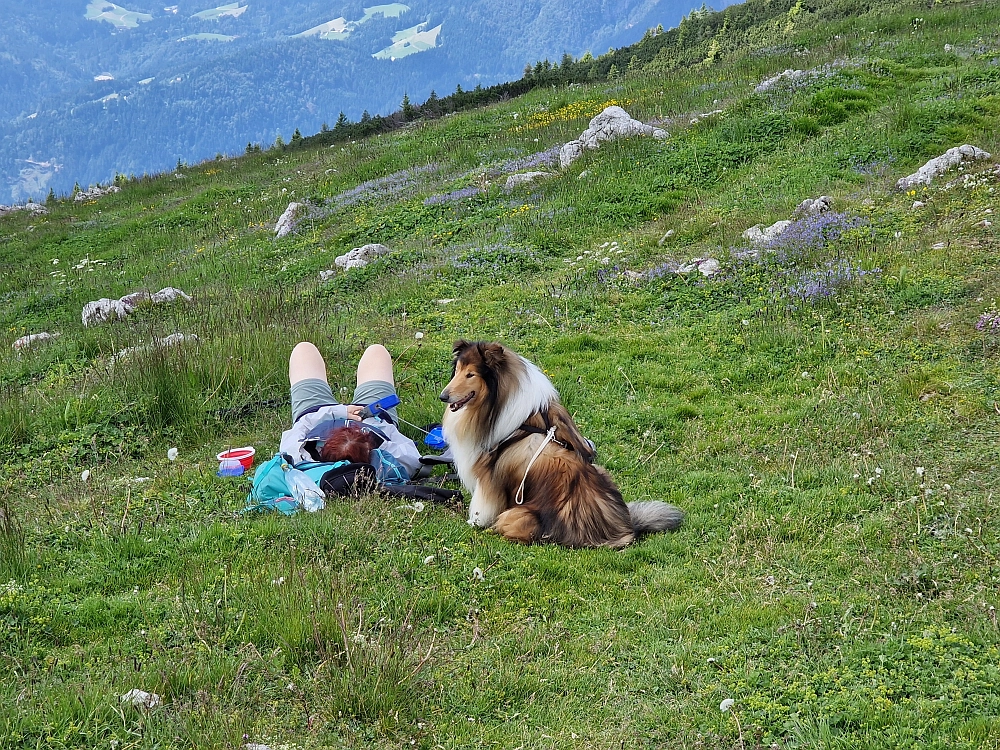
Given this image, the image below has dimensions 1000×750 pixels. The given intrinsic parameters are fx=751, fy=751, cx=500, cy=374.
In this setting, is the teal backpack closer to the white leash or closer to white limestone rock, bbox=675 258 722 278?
the white leash

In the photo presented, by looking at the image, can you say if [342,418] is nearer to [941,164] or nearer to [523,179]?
[523,179]

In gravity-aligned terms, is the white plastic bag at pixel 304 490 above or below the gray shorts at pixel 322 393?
below

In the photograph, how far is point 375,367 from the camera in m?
8.82

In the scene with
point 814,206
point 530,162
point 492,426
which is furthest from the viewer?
point 530,162

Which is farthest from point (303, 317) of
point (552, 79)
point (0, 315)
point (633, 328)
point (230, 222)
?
point (552, 79)

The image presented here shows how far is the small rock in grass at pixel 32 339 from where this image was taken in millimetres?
13928

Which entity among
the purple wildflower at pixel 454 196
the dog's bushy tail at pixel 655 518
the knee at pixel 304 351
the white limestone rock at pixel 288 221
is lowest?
the dog's bushy tail at pixel 655 518

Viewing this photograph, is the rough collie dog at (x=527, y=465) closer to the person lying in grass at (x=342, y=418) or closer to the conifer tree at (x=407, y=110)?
the person lying in grass at (x=342, y=418)

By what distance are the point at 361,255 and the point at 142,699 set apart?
12.8m

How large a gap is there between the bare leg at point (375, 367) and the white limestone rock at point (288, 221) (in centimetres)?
1218

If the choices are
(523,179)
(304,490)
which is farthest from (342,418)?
(523,179)

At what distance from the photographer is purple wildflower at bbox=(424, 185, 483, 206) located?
17938mm

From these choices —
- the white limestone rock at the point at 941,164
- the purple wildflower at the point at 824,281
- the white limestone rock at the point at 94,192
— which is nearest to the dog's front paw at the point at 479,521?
the purple wildflower at the point at 824,281

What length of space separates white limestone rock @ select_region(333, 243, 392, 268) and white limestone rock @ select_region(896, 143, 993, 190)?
9.97 meters
